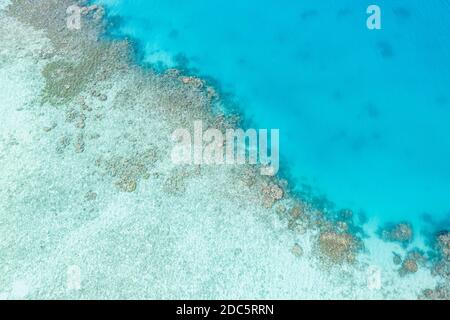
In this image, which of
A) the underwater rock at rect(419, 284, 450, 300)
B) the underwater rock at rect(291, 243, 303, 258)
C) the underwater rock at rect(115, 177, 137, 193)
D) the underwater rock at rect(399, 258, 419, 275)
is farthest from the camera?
the underwater rock at rect(115, 177, 137, 193)

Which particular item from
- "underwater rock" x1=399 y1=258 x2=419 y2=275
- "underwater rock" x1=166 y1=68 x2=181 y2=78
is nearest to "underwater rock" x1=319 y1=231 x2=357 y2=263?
"underwater rock" x1=399 y1=258 x2=419 y2=275

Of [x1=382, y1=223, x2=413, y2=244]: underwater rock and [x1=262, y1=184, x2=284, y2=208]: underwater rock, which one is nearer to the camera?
[x1=382, y1=223, x2=413, y2=244]: underwater rock

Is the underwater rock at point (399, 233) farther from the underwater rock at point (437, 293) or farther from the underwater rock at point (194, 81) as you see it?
the underwater rock at point (194, 81)

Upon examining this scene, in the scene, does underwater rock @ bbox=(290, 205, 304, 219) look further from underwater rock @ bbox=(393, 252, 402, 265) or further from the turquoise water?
underwater rock @ bbox=(393, 252, 402, 265)

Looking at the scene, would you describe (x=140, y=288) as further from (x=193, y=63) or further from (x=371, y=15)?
(x=371, y=15)

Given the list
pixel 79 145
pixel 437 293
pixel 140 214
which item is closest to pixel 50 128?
pixel 79 145

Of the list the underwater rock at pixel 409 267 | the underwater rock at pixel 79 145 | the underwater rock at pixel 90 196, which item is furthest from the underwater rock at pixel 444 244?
the underwater rock at pixel 79 145
